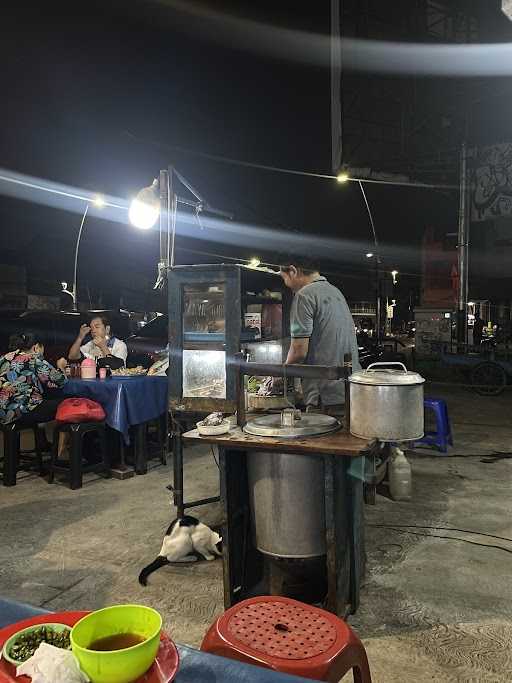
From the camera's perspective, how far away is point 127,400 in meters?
5.96

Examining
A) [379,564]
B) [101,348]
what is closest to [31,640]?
[379,564]

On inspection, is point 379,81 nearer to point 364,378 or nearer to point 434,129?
point 434,129

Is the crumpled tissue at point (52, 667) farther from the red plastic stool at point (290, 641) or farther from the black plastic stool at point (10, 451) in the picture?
the black plastic stool at point (10, 451)

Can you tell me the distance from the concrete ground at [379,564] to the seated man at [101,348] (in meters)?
1.77

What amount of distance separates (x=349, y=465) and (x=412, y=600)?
1071 millimetres

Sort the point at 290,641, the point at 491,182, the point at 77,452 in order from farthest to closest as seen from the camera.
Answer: the point at 491,182, the point at 77,452, the point at 290,641

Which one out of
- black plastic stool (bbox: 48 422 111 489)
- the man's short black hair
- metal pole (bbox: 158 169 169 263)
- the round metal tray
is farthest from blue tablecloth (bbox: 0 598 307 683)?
black plastic stool (bbox: 48 422 111 489)

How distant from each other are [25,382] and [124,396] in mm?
1177

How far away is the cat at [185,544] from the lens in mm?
3791

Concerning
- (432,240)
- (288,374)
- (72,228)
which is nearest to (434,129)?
(432,240)

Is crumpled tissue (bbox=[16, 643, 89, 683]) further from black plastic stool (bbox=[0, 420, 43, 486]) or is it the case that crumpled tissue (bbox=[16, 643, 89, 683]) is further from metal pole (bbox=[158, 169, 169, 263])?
black plastic stool (bbox=[0, 420, 43, 486])

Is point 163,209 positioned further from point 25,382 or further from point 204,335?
point 25,382

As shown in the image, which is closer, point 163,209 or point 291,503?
point 291,503

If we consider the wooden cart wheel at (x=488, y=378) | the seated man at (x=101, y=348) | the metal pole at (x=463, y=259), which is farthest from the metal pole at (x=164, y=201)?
the metal pole at (x=463, y=259)
